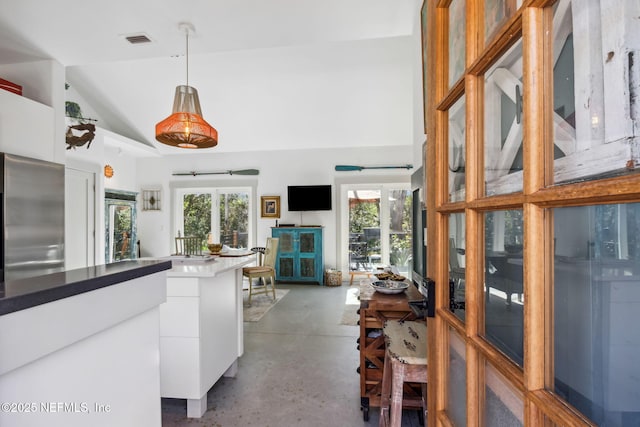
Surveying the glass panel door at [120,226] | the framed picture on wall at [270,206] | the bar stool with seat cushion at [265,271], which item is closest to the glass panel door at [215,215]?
the framed picture on wall at [270,206]

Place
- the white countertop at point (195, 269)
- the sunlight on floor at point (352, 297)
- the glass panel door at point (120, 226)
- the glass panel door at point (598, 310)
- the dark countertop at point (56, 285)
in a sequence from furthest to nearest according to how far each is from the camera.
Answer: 1. the glass panel door at point (120, 226)
2. the sunlight on floor at point (352, 297)
3. the white countertop at point (195, 269)
4. the dark countertop at point (56, 285)
5. the glass panel door at point (598, 310)

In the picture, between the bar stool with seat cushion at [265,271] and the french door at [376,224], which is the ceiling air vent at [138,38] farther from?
the french door at [376,224]

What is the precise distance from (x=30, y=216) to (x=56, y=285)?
2.22m

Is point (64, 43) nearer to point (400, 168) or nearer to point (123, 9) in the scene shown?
point (123, 9)

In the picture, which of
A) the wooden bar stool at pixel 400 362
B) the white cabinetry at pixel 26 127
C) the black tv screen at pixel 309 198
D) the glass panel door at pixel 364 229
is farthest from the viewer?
the glass panel door at pixel 364 229

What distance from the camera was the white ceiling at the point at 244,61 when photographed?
2.25m

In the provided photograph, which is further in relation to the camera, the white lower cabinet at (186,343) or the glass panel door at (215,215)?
the glass panel door at (215,215)

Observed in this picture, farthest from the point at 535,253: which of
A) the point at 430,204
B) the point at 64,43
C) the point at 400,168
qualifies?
the point at 400,168

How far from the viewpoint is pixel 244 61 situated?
4328 millimetres

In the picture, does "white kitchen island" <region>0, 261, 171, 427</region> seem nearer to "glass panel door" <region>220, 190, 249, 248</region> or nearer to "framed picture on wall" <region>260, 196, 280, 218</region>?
"framed picture on wall" <region>260, 196, 280, 218</region>

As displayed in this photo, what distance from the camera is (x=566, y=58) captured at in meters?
0.46

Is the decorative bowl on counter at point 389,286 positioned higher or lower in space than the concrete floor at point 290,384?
higher

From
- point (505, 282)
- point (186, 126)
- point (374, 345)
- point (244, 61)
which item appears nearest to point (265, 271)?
point (186, 126)

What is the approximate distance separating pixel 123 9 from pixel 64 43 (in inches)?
31.7
